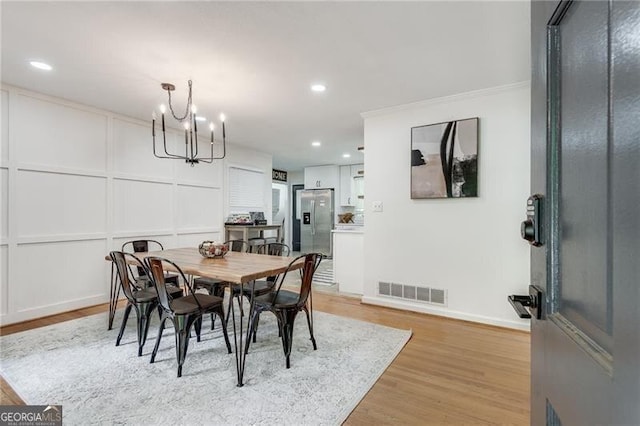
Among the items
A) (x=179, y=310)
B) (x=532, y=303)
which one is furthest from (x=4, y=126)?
(x=532, y=303)

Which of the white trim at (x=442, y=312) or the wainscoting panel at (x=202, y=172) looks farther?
the wainscoting panel at (x=202, y=172)

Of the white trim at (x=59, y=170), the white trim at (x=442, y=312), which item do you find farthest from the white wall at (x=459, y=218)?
the white trim at (x=59, y=170)

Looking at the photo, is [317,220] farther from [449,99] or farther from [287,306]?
[287,306]

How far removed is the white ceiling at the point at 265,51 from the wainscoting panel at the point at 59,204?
93 centimetres

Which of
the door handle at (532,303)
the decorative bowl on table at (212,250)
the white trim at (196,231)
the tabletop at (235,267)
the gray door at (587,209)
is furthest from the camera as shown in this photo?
the white trim at (196,231)

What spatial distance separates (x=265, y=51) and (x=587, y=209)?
2.40m

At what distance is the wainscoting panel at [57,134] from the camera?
3.14m

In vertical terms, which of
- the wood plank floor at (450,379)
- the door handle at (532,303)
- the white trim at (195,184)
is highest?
the white trim at (195,184)

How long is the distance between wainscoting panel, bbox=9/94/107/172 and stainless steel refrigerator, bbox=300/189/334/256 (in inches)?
183

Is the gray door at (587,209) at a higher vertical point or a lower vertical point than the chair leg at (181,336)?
higher

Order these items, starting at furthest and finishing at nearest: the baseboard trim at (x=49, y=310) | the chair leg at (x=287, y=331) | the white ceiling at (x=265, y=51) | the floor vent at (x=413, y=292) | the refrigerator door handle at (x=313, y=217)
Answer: the refrigerator door handle at (x=313, y=217), the floor vent at (x=413, y=292), the baseboard trim at (x=49, y=310), the chair leg at (x=287, y=331), the white ceiling at (x=265, y=51)

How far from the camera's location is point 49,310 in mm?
3330

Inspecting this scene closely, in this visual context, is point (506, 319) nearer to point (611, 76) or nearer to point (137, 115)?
point (611, 76)

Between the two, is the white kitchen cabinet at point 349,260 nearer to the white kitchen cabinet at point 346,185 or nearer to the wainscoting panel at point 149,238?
the wainscoting panel at point 149,238
